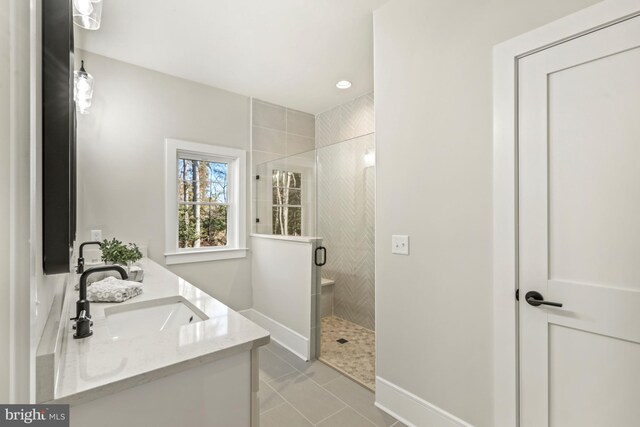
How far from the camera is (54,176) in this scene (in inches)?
25.1

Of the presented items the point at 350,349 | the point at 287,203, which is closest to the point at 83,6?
the point at 287,203

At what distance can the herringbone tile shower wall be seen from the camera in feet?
9.25

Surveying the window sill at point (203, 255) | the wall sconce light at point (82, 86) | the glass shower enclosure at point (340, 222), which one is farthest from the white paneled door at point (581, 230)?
the window sill at point (203, 255)

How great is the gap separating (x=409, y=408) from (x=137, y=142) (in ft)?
10.4

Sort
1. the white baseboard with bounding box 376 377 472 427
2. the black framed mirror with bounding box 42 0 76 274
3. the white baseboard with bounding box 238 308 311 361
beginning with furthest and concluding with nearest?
1. the white baseboard with bounding box 238 308 311 361
2. the white baseboard with bounding box 376 377 472 427
3. the black framed mirror with bounding box 42 0 76 274

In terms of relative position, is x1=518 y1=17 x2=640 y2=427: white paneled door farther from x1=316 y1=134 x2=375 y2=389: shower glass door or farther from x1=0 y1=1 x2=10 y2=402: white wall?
x1=0 y1=1 x2=10 y2=402: white wall

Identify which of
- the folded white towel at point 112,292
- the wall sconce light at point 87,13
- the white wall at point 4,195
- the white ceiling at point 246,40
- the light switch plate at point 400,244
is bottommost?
the folded white towel at point 112,292

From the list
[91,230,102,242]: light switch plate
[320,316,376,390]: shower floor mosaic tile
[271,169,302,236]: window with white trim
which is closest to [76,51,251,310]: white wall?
[91,230,102,242]: light switch plate

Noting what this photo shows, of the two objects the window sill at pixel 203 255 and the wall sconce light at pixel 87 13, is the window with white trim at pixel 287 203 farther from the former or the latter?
the wall sconce light at pixel 87 13

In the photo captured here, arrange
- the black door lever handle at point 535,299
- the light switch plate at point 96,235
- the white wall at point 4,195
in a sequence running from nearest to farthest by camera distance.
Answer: the white wall at point 4,195 < the black door lever handle at point 535,299 < the light switch plate at point 96,235

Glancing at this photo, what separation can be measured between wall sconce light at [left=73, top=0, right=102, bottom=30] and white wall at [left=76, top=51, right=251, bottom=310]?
1848 mm

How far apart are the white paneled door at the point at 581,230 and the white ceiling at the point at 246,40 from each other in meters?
1.36

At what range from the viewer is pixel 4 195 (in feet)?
→ 1.27

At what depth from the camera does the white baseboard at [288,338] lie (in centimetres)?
265
